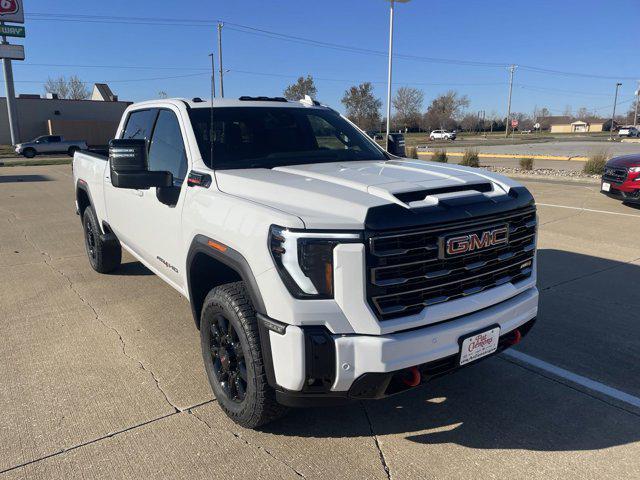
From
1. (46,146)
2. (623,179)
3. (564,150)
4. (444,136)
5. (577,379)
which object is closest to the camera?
(577,379)

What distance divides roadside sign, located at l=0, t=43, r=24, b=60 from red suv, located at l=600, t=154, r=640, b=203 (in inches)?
1764

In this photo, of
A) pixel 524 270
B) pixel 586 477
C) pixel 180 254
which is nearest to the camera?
pixel 586 477

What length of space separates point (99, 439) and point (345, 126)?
314 cm

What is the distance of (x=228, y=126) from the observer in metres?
3.82

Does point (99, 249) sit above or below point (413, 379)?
below

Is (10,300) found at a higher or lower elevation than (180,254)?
lower

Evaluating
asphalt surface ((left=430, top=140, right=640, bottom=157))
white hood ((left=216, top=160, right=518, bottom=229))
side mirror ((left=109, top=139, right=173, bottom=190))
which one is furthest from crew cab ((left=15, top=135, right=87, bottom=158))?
white hood ((left=216, top=160, right=518, bottom=229))

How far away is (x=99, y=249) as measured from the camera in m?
5.76

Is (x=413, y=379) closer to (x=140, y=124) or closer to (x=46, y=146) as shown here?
(x=140, y=124)

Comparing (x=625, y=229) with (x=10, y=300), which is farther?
(x=625, y=229)

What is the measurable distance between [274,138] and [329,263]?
1.93 meters

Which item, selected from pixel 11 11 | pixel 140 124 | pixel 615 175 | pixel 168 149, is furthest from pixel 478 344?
pixel 11 11

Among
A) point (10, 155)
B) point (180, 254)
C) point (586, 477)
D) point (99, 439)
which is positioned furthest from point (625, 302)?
point (10, 155)

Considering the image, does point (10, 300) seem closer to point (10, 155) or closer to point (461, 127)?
point (10, 155)
